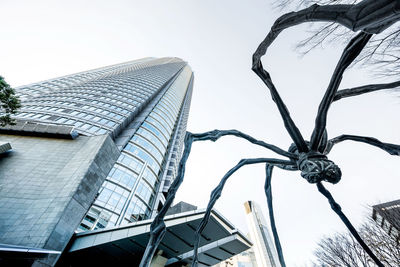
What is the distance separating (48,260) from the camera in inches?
257

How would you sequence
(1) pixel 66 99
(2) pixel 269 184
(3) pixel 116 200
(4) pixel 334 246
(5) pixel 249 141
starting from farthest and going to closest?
(1) pixel 66 99 → (3) pixel 116 200 → (4) pixel 334 246 → (2) pixel 269 184 → (5) pixel 249 141

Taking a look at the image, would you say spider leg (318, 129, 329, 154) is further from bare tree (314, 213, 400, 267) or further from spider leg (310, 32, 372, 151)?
bare tree (314, 213, 400, 267)

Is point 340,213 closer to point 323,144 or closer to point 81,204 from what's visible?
point 323,144

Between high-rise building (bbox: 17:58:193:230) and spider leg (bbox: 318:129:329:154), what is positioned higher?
high-rise building (bbox: 17:58:193:230)

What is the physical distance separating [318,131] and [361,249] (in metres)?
9.34

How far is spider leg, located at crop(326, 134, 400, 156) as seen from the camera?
5.58 feet

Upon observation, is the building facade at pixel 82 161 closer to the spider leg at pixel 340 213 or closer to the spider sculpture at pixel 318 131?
the spider sculpture at pixel 318 131

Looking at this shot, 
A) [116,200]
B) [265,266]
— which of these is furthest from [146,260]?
[265,266]

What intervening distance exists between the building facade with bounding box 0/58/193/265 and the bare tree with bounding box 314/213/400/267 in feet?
39.3

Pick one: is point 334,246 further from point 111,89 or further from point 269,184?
point 111,89

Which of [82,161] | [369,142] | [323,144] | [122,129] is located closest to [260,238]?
[122,129]

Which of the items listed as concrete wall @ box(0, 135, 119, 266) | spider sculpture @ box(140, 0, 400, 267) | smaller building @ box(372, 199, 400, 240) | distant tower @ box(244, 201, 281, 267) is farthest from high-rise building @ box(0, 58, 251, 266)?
distant tower @ box(244, 201, 281, 267)

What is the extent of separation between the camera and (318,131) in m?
1.66

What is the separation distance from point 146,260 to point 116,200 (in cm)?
1717
